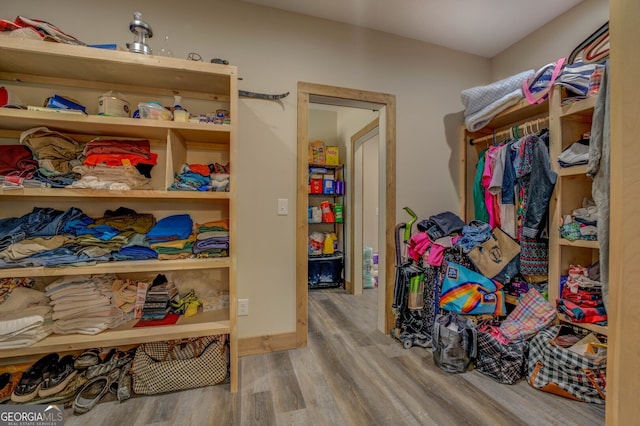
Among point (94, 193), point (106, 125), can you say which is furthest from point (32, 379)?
point (106, 125)

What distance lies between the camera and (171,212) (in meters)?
1.91

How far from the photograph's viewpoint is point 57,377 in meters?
1.56

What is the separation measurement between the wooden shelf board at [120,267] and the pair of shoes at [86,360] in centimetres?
53

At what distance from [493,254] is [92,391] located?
2800mm

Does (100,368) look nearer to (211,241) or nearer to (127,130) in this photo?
(211,241)

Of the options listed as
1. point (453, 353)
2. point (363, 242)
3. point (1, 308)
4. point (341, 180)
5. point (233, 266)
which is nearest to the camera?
point (1, 308)

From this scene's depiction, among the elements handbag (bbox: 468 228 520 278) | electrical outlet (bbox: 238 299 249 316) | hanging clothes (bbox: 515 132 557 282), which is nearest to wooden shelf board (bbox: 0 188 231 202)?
electrical outlet (bbox: 238 299 249 316)

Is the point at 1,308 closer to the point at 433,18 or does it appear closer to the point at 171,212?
the point at 171,212

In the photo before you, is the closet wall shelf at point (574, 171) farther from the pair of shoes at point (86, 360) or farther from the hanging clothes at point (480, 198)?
the pair of shoes at point (86, 360)

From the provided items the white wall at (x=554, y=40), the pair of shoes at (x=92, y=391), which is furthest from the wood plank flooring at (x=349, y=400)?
the white wall at (x=554, y=40)

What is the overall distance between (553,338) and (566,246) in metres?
0.64

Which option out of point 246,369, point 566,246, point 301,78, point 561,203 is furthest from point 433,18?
point 246,369

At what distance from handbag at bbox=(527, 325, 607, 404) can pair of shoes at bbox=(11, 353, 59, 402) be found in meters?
2.89

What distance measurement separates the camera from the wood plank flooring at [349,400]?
1444 millimetres
